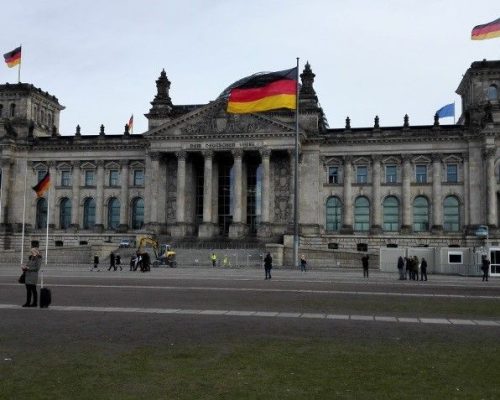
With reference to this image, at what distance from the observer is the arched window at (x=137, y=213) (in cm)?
8206

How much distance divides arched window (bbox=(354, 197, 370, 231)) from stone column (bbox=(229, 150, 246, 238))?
1427 centimetres

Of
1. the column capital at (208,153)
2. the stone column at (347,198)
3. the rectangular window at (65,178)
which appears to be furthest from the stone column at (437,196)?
the rectangular window at (65,178)

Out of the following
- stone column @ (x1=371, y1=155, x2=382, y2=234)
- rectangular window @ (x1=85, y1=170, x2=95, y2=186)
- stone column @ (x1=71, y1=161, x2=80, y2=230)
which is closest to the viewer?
stone column @ (x1=371, y1=155, x2=382, y2=234)

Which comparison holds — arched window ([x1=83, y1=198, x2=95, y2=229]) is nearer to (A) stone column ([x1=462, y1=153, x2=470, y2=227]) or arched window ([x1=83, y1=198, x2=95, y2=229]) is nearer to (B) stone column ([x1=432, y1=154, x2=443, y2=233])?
(B) stone column ([x1=432, y1=154, x2=443, y2=233])

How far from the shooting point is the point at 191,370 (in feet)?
33.7

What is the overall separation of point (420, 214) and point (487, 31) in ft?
87.0

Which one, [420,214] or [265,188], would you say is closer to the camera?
[265,188]

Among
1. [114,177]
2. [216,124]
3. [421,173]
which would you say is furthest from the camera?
[114,177]

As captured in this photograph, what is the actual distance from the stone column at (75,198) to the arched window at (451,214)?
47.4 meters

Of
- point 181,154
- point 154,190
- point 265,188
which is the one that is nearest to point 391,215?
point 265,188

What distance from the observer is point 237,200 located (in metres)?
73.9

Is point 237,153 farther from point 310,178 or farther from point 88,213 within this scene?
point 88,213

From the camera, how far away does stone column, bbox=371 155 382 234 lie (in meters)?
74.7

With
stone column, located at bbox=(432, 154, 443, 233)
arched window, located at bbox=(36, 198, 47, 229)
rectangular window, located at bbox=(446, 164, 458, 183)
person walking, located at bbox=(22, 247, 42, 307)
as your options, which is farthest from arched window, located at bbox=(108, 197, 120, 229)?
person walking, located at bbox=(22, 247, 42, 307)
